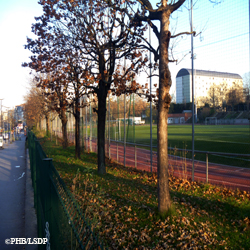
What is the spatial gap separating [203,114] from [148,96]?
8.51ft

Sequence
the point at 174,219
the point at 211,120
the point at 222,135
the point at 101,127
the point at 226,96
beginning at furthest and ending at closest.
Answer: the point at 222,135, the point at 101,127, the point at 211,120, the point at 226,96, the point at 174,219

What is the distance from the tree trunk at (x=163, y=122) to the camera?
18.0 ft

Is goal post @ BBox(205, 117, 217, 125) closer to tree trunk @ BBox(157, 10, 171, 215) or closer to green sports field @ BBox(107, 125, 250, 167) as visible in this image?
green sports field @ BBox(107, 125, 250, 167)

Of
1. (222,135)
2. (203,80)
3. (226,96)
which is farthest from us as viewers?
(222,135)

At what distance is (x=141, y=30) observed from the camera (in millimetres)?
10766

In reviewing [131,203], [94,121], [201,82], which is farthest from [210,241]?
[94,121]

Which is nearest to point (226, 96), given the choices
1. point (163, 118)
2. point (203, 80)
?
point (203, 80)

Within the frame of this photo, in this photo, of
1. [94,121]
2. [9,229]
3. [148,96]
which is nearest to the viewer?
[9,229]

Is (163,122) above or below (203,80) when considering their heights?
below

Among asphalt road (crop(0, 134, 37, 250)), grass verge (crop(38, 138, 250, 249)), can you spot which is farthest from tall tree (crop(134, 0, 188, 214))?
asphalt road (crop(0, 134, 37, 250))

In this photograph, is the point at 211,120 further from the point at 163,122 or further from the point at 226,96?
the point at 163,122

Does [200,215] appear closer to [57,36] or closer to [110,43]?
[110,43]

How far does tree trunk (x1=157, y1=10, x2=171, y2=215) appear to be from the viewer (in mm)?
5488

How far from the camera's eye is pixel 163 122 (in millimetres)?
5566
